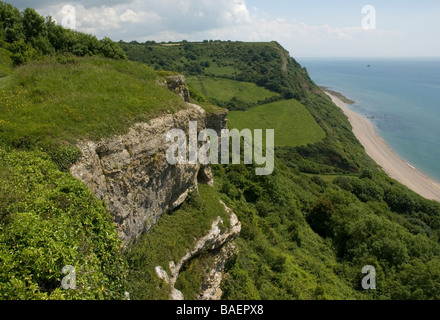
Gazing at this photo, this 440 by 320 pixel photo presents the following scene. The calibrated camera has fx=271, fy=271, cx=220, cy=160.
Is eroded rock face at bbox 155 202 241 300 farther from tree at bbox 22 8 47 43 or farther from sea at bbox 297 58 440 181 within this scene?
sea at bbox 297 58 440 181

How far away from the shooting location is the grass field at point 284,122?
87438 millimetres

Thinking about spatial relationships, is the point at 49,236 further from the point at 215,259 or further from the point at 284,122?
the point at 284,122

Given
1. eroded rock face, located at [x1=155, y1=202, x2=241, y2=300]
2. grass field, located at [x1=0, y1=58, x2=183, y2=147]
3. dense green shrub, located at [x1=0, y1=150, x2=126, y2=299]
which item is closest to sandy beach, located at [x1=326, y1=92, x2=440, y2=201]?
eroded rock face, located at [x1=155, y1=202, x2=241, y2=300]

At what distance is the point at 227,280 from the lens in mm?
19953

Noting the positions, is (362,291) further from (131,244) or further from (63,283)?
(63,283)

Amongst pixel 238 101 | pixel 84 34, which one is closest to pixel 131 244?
pixel 84 34

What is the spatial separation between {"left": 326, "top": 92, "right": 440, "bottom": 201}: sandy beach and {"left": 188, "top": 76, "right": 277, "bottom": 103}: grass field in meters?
40.2

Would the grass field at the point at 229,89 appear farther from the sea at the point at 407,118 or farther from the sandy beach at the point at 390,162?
the sea at the point at 407,118

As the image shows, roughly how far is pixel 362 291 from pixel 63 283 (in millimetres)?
31194

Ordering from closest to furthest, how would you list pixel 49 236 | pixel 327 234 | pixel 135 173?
pixel 49 236 < pixel 135 173 < pixel 327 234

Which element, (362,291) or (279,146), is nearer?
(362,291)

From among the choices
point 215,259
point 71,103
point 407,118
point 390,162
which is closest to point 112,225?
point 71,103

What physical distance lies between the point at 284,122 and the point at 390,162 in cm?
3609

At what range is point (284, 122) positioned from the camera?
95.6m
